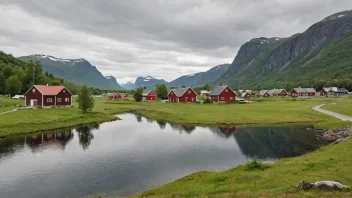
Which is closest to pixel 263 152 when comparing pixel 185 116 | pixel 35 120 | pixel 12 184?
pixel 12 184

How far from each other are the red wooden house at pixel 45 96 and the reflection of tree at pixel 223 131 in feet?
162

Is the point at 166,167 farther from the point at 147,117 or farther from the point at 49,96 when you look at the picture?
the point at 49,96

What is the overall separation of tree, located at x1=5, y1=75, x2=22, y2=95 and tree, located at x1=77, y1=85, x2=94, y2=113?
173 feet

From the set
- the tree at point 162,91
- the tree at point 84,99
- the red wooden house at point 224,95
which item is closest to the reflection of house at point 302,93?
the red wooden house at point 224,95

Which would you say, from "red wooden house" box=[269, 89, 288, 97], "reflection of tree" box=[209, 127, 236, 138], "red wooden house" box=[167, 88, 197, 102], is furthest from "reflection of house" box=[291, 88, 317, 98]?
"reflection of tree" box=[209, 127, 236, 138]

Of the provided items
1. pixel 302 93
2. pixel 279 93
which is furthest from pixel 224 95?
pixel 279 93

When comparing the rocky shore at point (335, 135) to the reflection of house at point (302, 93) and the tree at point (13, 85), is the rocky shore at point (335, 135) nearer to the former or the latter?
the tree at point (13, 85)

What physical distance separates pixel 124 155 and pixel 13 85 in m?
93.7

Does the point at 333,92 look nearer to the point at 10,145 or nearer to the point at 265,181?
the point at 265,181

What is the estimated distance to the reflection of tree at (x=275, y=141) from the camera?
36312 millimetres

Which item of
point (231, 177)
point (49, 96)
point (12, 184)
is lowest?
point (12, 184)

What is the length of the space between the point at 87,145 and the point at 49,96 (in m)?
43.0

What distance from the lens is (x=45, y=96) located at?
76.6 m

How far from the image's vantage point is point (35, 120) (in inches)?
2215
